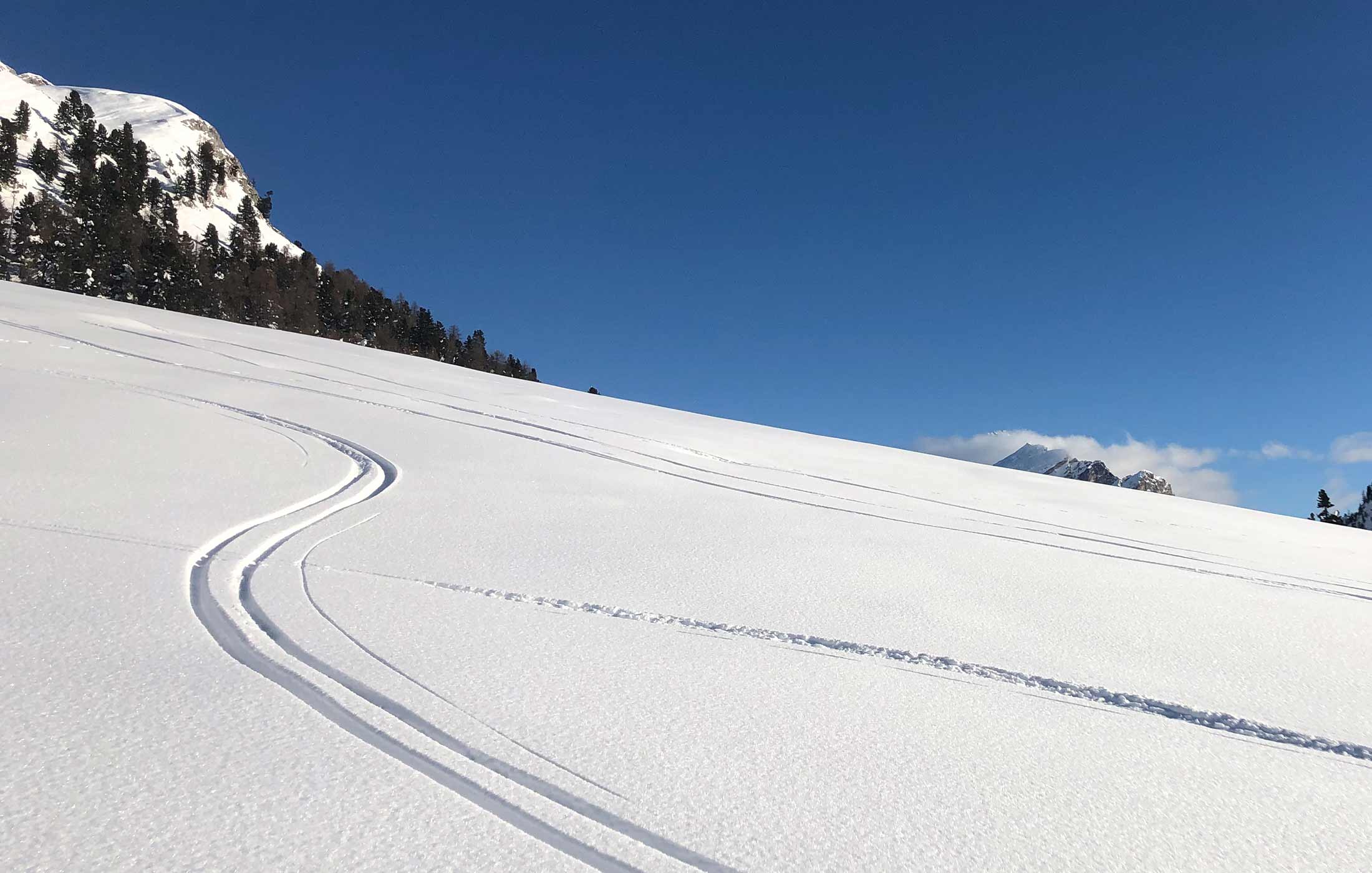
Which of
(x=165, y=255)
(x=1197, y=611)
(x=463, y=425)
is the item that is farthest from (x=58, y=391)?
(x=165, y=255)

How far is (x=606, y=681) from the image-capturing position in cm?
274

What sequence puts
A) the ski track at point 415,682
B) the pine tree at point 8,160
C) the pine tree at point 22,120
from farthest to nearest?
1. the pine tree at point 22,120
2. the pine tree at point 8,160
3. the ski track at point 415,682

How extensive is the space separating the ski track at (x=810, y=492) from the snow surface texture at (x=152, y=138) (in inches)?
3241

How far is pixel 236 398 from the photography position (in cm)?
834

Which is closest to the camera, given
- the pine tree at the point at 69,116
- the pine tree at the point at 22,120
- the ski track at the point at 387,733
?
the ski track at the point at 387,733

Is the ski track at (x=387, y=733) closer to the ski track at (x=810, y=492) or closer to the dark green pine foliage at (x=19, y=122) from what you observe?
the ski track at (x=810, y=492)

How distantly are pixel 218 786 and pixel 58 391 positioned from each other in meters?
7.46

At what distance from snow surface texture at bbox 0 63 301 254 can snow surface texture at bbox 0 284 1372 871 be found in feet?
291

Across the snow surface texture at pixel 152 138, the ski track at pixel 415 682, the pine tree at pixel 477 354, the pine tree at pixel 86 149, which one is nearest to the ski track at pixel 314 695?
the ski track at pixel 415 682

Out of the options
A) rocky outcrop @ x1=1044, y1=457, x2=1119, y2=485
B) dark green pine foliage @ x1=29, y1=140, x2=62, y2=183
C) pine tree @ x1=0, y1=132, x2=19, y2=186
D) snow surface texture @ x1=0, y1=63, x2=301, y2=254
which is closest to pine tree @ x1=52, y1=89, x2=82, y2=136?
snow surface texture @ x1=0, y1=63, x2=301, y2=254

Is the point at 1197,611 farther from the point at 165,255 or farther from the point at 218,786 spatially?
the point at 165,255

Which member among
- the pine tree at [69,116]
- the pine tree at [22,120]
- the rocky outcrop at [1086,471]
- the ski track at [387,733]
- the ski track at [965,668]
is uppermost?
the pine tree at [69,116]

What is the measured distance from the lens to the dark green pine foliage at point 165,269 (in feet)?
151

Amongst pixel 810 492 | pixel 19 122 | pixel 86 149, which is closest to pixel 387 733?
pixel 810 492
